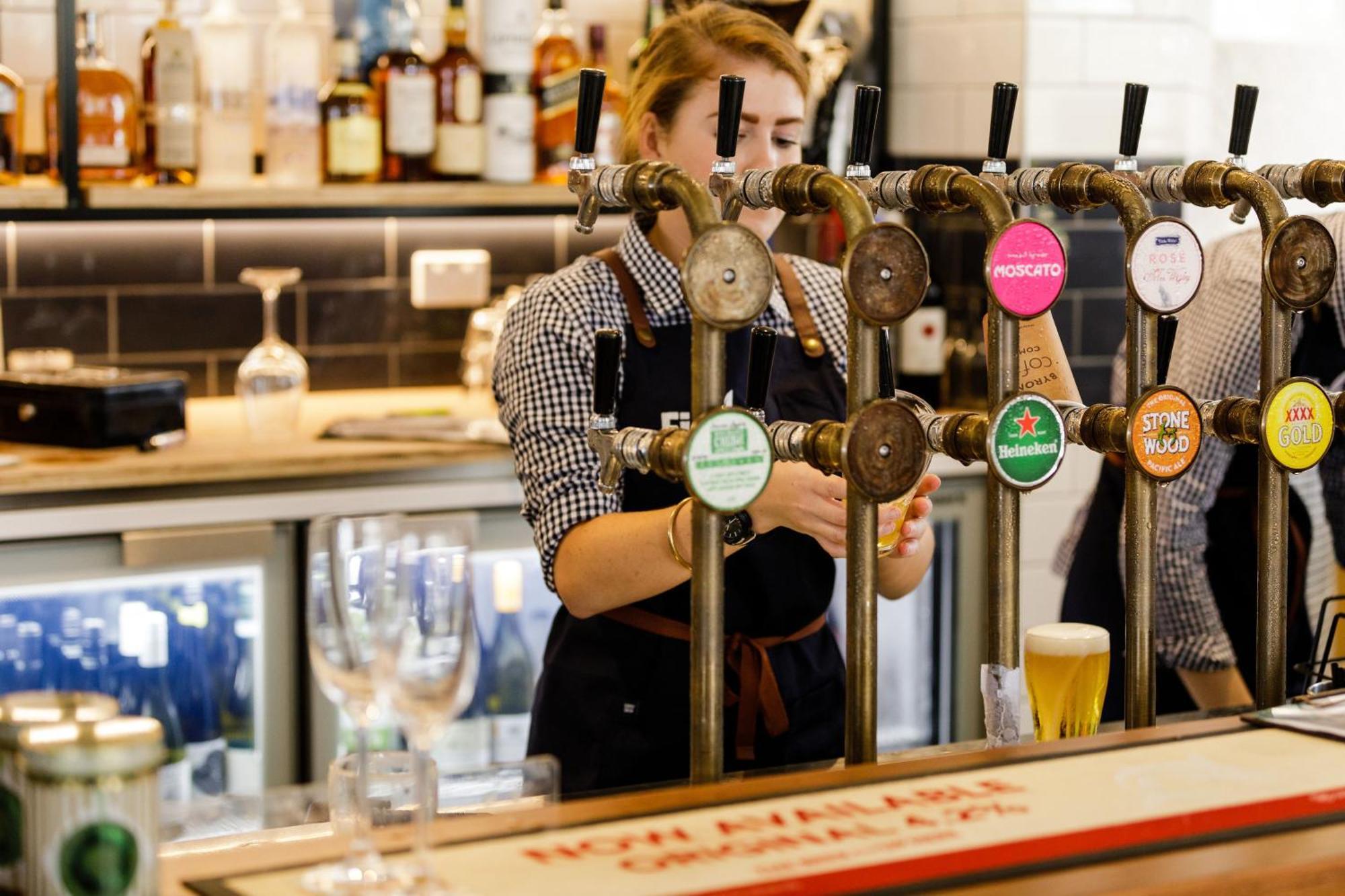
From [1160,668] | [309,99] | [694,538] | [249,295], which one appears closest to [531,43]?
[309,99]

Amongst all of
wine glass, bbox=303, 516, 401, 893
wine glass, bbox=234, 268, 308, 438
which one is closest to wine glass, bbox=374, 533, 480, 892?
wine glass, bbox=303, 516, 401, 893

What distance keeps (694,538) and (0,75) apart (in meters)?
2.33

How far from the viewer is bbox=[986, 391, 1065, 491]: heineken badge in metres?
1.29

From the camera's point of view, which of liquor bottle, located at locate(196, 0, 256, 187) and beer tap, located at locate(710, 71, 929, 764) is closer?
beer tap, located at locate(710, 71, 929, 764)

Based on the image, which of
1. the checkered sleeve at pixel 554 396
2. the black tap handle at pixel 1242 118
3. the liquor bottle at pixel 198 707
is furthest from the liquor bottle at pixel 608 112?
the black tap handle at pixel 1242 118

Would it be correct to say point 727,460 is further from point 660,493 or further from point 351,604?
point 660,493

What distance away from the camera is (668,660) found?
194 centimetres

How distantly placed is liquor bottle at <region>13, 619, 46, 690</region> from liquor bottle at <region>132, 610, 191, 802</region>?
164 millimetres

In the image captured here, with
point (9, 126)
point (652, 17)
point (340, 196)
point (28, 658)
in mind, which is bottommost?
point (28, 658)

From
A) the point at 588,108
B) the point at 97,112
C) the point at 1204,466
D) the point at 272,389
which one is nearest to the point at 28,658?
the point at 272,389

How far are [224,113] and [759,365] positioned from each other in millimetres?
2238

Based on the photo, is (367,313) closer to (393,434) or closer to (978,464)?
(393,434)

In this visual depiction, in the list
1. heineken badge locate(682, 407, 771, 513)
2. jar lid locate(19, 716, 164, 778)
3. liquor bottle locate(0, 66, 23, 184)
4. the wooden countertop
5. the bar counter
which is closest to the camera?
jar lid locate(19, 716, 164, 778)

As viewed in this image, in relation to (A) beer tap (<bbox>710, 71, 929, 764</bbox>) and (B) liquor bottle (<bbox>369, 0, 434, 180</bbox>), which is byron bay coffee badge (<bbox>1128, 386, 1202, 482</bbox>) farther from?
(B) liquor bottle (<bbox>369, 0, 434, 180</bbox>)
